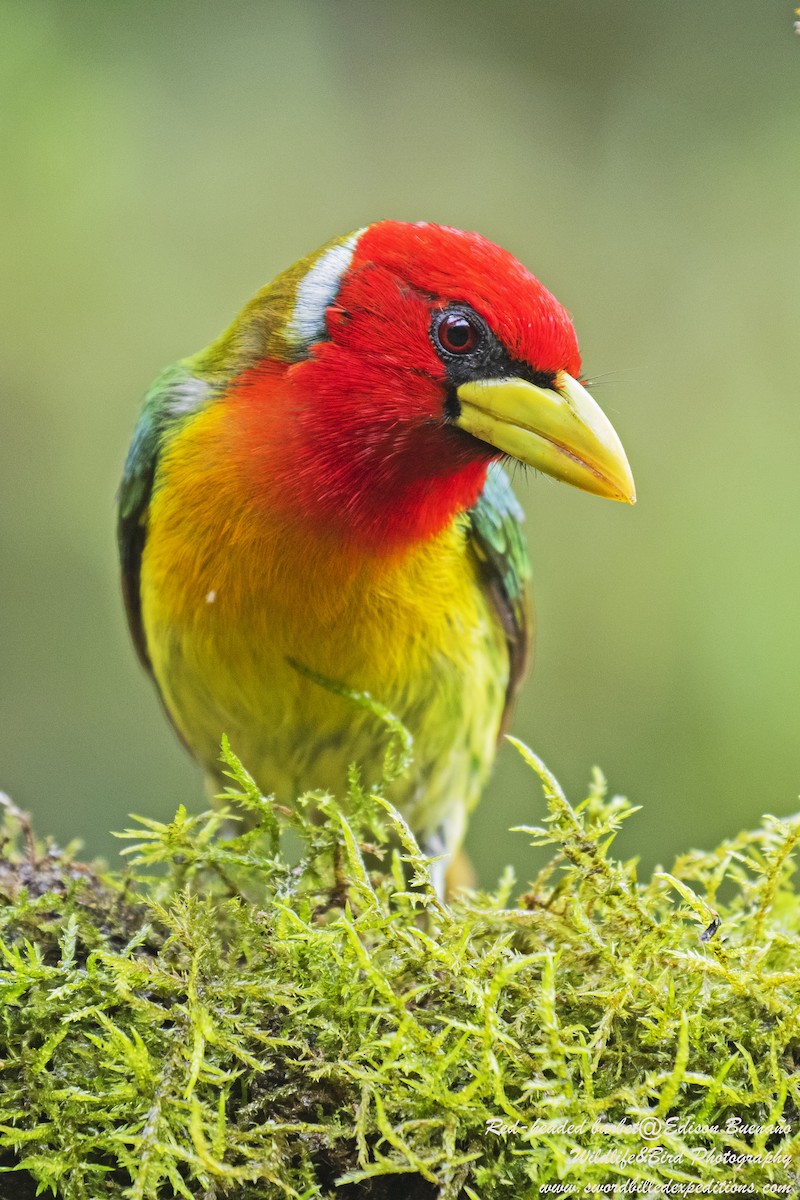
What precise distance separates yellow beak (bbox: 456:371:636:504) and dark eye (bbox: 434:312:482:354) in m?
0.10

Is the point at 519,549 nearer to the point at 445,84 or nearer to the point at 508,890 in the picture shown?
the point at 508,890

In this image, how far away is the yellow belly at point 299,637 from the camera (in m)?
2.51

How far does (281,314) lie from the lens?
8.87ft

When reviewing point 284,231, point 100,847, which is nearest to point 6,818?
point 100,847

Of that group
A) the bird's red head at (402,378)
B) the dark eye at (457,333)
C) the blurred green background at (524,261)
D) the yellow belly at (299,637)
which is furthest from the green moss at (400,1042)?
the blurred green background at (524,261)

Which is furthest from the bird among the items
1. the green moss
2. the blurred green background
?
the blurred green background

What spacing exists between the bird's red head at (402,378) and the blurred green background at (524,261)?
10.3 ft

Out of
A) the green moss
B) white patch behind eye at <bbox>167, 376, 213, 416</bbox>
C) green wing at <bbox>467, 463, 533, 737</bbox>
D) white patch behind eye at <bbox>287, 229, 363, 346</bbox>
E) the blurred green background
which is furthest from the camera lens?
the blurred green background

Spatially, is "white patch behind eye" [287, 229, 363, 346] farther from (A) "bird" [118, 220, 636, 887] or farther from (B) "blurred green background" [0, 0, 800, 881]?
(B) "blurred green background" [0, 0, 800, 881]

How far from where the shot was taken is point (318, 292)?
2.65 metres

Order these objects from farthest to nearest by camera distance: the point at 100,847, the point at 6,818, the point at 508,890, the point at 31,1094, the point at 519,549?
the point at 100,847, the point at 519,549, the point at 6,818, the point at 508,890, the point at 31,1094

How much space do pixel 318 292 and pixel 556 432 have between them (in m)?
0.71

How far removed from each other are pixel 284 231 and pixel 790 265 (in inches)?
128

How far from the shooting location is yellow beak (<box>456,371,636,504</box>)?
2.30 m
